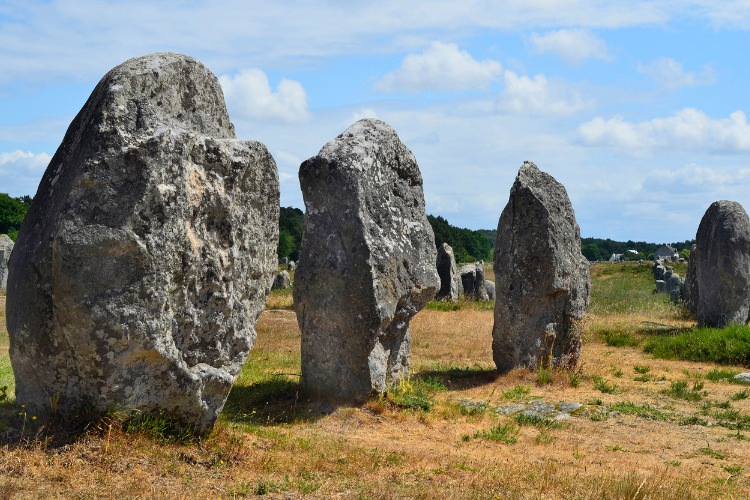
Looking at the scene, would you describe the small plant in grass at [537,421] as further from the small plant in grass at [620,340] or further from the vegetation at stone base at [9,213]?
the vegetation at stone base at [9,213]

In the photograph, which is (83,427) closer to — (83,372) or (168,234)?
(83,372)

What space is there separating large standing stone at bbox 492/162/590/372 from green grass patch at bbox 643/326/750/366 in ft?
13.1

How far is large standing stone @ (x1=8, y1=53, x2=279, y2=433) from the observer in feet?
23.4

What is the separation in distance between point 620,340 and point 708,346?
2.24 metres

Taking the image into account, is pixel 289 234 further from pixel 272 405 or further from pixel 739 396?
pixel 272 405

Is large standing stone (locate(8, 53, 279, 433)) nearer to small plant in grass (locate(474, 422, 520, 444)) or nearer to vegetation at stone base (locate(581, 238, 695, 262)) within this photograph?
small plant in grass (locate(474, 422, 520, 444))

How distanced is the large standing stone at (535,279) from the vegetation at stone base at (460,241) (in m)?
38.7

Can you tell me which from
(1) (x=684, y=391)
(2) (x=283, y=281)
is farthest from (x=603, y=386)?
(2) (x=283, y=281)

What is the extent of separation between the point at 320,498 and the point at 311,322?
15.3 ft

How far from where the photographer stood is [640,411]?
12547mm

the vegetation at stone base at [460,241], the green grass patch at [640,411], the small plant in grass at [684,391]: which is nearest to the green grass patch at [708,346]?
the small plant in grass at [684,391]

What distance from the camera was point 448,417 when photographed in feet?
37.6

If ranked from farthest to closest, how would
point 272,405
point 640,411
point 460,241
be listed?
point 460,241 < point 640,411 < point 272,405

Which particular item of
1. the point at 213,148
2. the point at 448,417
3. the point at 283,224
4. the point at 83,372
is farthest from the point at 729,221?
the point at 283,224
